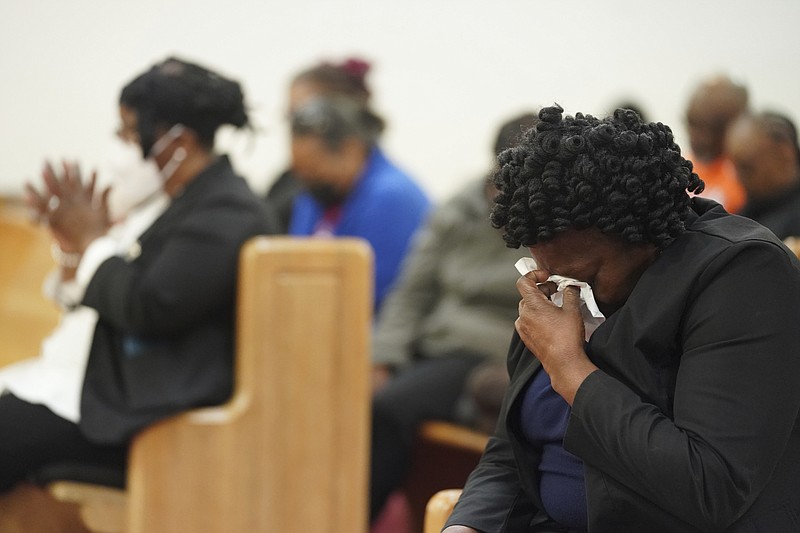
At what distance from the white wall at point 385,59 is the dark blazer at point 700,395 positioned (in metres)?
3.65

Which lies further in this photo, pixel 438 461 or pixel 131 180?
pixel 438 461

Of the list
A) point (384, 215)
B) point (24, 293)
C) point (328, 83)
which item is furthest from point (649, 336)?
point (328, 83)

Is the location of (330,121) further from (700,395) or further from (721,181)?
(700,395)

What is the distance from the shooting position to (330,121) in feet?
13.0

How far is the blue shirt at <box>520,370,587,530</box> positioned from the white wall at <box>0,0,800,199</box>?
356 centimetres

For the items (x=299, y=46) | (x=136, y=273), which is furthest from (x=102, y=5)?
(x=136, y=273)

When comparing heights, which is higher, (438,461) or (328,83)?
(328,83)

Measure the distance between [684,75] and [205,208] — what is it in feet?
9.22

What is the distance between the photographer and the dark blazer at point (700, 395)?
129 centimetres

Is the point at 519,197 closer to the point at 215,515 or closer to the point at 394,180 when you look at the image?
the point at 215,515

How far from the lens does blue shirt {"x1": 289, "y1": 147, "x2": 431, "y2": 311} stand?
3.88 m

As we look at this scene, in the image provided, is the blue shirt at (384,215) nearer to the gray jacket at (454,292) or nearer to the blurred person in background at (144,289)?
the gray jacket at (454,292)

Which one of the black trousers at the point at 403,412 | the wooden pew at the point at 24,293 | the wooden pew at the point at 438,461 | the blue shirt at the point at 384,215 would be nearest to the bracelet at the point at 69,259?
the wooden pew at the point at 24,293

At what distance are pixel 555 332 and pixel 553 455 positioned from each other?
0.64ft
